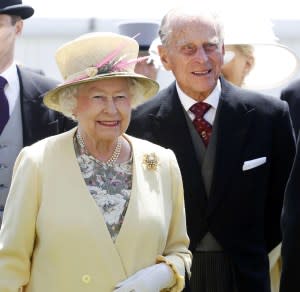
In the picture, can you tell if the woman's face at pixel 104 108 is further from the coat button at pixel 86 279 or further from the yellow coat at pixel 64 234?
the coat button at pixel 86 279

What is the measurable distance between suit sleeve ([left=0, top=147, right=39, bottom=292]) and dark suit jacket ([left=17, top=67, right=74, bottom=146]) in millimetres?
972

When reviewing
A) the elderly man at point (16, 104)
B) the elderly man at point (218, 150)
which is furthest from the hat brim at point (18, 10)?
the elderly man at point (218, 150)

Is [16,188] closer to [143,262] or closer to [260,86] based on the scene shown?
[143,262]

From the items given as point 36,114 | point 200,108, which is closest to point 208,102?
point 200,108

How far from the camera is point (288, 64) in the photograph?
6586 mm

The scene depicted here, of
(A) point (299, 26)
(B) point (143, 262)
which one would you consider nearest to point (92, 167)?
(B) point (143, 262)

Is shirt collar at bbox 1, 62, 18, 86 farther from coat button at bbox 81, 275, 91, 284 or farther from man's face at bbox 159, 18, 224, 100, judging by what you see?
coat button at bbox 81, 275, 91, 284

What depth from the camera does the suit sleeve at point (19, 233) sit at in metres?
4.25

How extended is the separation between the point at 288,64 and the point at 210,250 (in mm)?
1793

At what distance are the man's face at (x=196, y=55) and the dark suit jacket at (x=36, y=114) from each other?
2.05 feet

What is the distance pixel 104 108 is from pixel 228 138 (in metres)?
1.03

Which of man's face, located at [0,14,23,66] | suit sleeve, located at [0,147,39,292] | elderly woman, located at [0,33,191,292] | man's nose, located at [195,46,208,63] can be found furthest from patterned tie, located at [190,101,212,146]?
suit sleeve, located at [0,147,39,292]

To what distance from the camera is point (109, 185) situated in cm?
443

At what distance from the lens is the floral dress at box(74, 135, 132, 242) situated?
436 cm
